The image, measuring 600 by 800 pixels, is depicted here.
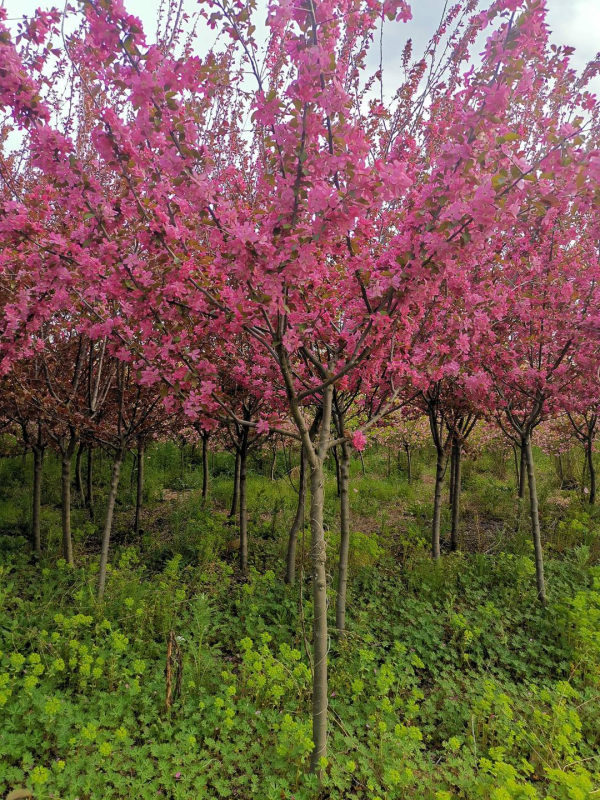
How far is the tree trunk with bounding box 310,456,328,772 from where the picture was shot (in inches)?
111

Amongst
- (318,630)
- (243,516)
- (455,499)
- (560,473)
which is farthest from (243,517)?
(560,473)

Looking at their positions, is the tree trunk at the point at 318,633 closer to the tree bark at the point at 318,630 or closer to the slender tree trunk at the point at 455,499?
the tree bark at the point at 318,630

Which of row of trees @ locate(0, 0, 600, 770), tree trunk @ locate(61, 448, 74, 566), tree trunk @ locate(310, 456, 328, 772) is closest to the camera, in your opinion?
row of trees @ locate(0, 0, 600, 770)

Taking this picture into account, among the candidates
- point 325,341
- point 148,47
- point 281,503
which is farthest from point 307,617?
point 148,47

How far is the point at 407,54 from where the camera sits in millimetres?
4059

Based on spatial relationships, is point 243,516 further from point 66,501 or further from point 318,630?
point 318,630

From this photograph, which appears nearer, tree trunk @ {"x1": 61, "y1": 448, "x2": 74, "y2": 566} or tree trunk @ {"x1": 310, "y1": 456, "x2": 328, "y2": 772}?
tree trunk @ {"x1": 310, "y1": 456, "x2": 328, "y2": 772}

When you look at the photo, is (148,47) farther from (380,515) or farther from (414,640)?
(380,515)

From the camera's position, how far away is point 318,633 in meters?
2.87

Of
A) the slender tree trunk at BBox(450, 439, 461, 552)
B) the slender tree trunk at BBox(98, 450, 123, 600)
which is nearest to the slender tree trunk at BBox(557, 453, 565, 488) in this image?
the slender tree trunk at BBox(450, 439, 461, 552)

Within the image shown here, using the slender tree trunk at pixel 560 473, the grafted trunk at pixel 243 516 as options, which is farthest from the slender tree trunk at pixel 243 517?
the slender tree trunk at pixel 560 473

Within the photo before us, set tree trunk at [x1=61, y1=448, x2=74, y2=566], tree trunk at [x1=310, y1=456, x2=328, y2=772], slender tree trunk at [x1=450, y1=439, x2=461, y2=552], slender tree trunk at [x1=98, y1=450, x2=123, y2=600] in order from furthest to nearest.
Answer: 1. slender tree trunk at [x1=450, y1=439, x2=461, y2=552]
2. tree trunk at [x1=61, y1=448, x2=74, y2=566]
3. slender tree trunk at [x1=98, y1=450, x2=123, y2=600]
4. tree trunk at [x1=310, y1=456, x2=328, y2=772]

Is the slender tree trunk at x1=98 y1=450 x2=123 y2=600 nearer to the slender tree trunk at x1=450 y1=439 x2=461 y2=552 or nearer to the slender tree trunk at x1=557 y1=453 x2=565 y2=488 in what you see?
the slender tree trunk at x1=450 y1=439 x2=461 y2=552

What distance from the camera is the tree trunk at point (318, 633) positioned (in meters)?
2.82
